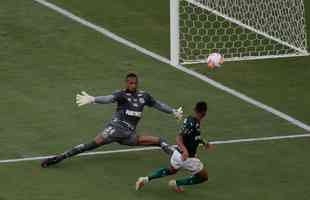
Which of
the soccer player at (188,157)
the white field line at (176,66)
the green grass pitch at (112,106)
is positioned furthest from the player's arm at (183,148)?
the white field line at (176,66)

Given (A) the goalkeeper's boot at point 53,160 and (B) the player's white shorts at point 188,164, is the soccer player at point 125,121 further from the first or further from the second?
(B) the player's white shorts at point 188,164

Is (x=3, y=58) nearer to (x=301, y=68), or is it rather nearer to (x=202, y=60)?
(x=202, y=60)

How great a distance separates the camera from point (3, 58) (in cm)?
2559

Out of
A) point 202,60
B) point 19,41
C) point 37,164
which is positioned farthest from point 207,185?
point 19,41

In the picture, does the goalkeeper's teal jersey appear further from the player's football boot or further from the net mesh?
the net mesh

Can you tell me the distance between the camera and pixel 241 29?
2769 centimetres

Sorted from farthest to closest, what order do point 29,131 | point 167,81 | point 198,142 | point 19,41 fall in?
point 19,41 → point 167,81 → point 29,131 → point 198,142

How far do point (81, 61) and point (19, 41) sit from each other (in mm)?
2000

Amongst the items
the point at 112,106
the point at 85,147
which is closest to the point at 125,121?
the point at 85,147

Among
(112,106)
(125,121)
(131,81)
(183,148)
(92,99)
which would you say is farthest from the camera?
(112,106)

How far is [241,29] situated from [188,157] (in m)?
10.1

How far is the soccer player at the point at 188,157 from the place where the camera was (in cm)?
1798

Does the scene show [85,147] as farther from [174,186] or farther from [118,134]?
[174,186]

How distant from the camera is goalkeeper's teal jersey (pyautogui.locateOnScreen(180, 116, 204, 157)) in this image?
1798 centimetres
